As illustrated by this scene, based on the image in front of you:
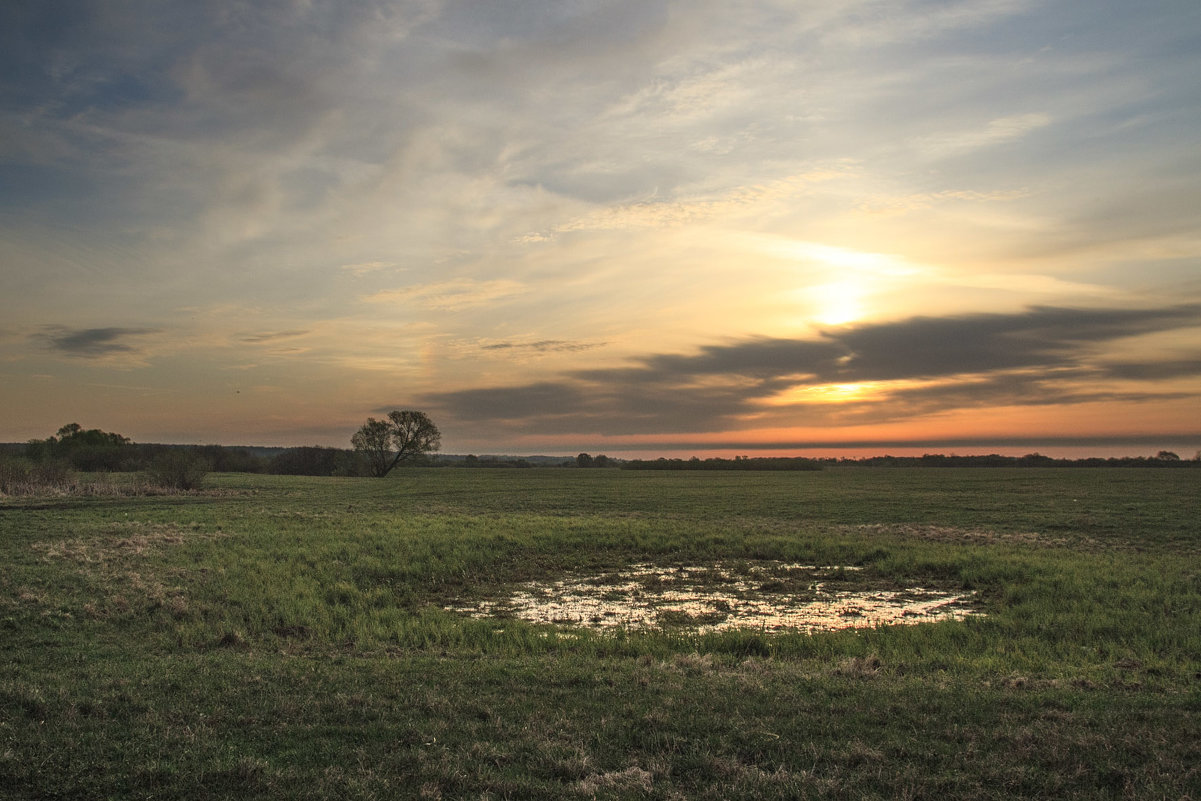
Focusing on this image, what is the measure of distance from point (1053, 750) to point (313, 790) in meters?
7.40

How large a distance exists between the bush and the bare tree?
2282 inches

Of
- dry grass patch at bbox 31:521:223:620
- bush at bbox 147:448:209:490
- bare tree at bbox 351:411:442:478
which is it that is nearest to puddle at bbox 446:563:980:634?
dry grass patch at bbox 31:521:223:620

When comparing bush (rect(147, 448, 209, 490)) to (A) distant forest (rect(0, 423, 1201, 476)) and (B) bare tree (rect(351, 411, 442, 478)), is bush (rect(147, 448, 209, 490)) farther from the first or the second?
(B) bare tree (rect(351, 411, 442, 478))

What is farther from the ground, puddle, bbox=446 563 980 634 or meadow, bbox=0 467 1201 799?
meadow, bbox=0 467 1201 799

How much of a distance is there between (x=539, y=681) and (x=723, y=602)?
31.4 ft

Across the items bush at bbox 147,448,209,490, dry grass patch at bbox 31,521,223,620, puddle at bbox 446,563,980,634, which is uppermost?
bush at bbox 147,448,209,490

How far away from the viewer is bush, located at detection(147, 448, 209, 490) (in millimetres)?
54656

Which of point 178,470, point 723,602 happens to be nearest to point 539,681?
point 723,602

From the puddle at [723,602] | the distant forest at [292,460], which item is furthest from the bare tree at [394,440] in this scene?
the puddle at [723,602]

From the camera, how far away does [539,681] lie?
10.0 meters

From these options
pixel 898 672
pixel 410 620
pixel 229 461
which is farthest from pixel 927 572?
pixel 229 461

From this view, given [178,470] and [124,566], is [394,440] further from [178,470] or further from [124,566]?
[124,566]

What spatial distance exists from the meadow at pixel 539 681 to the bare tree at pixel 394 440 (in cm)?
8966

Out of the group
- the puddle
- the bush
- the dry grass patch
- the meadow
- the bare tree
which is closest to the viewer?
the meadow
